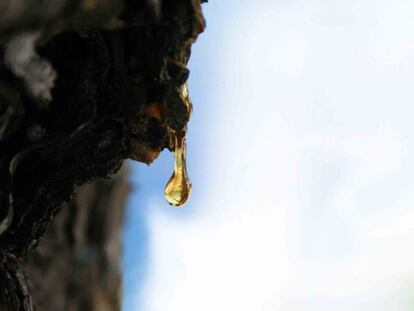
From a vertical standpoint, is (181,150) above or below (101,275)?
above

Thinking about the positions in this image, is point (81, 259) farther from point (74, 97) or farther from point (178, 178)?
point (74, 97)

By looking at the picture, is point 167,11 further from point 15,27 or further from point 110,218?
point 110,218

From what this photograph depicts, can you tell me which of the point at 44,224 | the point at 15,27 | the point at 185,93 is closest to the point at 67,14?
the point at 15,27

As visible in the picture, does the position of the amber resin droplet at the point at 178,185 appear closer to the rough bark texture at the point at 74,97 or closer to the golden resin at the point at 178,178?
the golden resin at the point at 178,178

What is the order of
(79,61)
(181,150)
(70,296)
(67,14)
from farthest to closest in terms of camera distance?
(70,296)
(181,150)
(79,61)
(67,14)

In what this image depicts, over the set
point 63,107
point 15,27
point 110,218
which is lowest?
point 110,218

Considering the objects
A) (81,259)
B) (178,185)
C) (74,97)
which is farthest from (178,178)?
(81,259)
